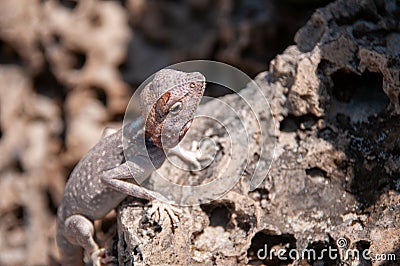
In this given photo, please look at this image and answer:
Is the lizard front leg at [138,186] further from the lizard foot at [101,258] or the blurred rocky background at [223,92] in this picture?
the lizard foot at [101,258]

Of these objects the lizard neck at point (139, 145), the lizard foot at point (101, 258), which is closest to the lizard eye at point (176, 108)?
the lizard neck at point (139, 145)

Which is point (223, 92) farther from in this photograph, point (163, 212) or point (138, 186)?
point (163, 212)

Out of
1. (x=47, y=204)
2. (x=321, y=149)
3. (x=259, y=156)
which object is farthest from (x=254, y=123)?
(x=47, y=204)

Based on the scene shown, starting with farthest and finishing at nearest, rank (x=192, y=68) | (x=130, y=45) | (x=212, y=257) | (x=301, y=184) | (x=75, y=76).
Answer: (x=130, y=45) < (x=75, y=76) < (x=192, y=68) < (x=301, y=184) < (x=212, y=257)

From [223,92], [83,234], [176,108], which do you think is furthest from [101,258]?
[223,92]

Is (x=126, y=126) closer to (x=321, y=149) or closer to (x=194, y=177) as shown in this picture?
(x=194, y=177)

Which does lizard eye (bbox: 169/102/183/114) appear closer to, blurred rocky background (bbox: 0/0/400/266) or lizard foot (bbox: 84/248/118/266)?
blurred rocky background (bbox: 0/0/400/266)

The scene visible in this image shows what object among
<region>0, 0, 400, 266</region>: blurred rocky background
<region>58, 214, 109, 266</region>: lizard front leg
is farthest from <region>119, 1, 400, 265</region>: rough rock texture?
<region>58, 214, 109, 266</region>: lizard front leg

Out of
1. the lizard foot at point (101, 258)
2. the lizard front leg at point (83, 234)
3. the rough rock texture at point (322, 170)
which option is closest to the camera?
the rough rock texture at point (322, 170)
